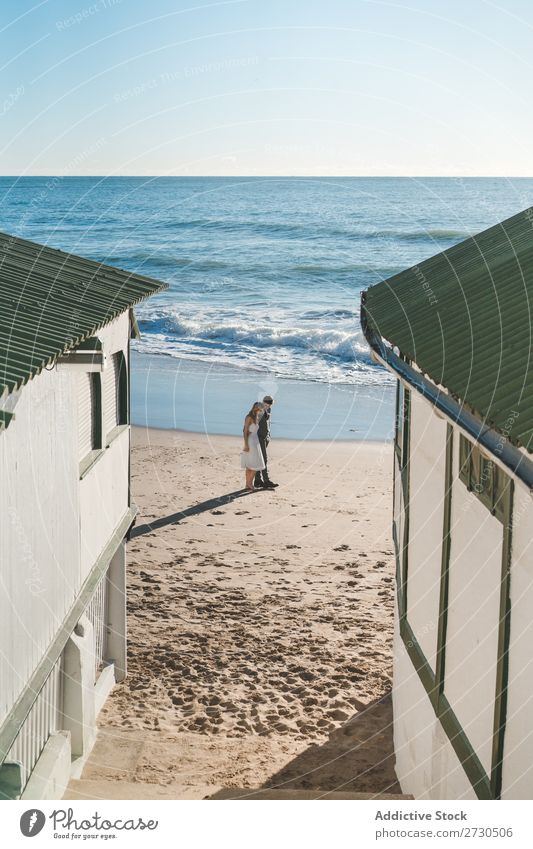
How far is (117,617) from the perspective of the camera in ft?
43.0

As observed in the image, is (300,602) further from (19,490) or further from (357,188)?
(357,188)

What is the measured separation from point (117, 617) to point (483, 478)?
7.31 metres

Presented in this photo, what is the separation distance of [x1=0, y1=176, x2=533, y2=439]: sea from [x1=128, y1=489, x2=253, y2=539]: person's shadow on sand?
195 inches

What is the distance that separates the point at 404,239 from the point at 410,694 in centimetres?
5298

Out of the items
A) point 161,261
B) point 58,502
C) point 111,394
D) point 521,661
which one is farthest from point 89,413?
point 161,261

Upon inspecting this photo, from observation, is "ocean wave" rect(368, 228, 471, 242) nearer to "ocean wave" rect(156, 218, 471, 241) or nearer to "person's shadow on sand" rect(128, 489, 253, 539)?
"ocean wave" rect(156, 218, 471, 241)

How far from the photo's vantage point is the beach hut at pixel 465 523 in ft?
19.9

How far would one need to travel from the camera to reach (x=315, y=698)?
39.8ft

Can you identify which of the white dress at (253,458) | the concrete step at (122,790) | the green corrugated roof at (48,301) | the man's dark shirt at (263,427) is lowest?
the concrete step at (122,790)

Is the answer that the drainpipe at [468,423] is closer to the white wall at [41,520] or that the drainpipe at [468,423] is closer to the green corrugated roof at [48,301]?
the green corrugated roof at [48,301]

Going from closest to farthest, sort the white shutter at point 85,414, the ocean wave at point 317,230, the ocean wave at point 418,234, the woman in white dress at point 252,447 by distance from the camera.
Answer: the white shutter at point 85,414, the woman in white dress at point 252,447, the ocean wave at point 418,234, the ocean wave at point 317,230

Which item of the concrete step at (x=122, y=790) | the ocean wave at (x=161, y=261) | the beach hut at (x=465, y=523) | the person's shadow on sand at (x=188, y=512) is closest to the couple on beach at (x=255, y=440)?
the person's shadow on sand at (x=188, y=512)

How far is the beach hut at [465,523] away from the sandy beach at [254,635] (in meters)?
1.13

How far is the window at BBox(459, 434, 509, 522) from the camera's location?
6414 millimetres
